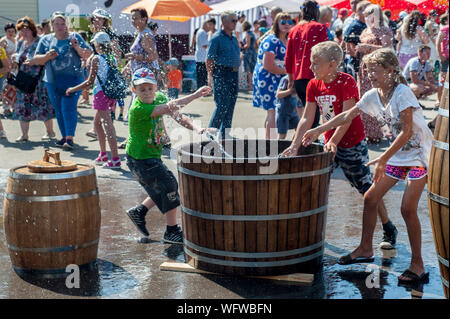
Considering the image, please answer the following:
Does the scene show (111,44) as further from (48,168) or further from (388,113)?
(388,113)

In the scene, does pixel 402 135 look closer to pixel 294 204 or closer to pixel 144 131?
pixel 294 204

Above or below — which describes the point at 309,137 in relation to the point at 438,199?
above

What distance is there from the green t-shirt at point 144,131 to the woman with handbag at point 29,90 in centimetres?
548

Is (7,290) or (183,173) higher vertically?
(183,173)

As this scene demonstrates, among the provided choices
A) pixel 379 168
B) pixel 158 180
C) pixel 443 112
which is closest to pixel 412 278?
pixel 379 168

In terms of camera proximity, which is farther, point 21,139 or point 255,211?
point 21,139

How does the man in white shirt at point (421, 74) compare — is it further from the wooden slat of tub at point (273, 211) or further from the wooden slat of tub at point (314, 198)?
the wooden slat of tub at point (273, 211)

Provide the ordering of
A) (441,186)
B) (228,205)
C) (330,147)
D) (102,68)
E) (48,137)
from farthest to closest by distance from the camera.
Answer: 1. (48,137)
2. (102,68)
3. (330,147)
4. (228,205)
5. (441,186)

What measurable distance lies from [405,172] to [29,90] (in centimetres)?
719

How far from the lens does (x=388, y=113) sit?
4.31m

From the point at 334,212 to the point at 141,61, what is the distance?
12.3 ft

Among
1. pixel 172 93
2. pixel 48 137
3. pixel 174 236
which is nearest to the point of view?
pixel 174 236

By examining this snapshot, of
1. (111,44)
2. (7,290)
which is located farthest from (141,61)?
(7,290)

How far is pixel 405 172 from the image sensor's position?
4371 millimetres
